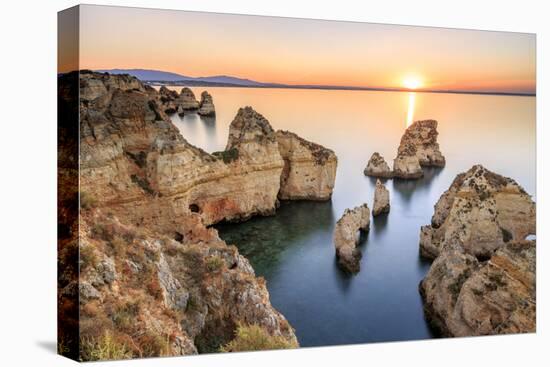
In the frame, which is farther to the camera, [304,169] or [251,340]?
[304,169]

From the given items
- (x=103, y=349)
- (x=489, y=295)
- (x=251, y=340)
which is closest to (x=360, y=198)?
(x=489, y=295)

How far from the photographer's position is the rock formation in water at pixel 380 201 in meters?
11.9

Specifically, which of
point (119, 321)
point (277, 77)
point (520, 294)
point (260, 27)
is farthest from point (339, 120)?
point (119, 321)

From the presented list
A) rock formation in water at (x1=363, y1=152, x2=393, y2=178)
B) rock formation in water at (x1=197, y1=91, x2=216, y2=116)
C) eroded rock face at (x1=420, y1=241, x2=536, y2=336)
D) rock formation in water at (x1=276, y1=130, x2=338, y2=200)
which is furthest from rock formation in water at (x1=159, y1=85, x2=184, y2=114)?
eroded rock face at (x1=420, y1=241, x2=536, y2=336)

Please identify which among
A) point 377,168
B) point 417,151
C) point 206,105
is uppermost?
point 206,105

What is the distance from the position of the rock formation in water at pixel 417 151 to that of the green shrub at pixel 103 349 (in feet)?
17.5

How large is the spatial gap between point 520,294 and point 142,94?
683 centimetres

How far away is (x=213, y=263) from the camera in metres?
10.4

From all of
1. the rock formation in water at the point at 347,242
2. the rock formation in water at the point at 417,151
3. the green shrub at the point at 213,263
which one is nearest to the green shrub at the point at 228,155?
the green shrub at the point at 213,263

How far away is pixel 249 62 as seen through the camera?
1068 cm

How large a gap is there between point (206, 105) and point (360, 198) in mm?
3075

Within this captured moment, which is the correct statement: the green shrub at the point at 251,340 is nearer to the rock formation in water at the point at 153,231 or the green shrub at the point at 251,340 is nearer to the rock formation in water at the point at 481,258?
the rock formation in water at the point at 153,231

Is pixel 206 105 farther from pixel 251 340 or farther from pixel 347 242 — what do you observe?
pixel 251 340

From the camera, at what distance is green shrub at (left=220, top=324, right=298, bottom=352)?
984cm
